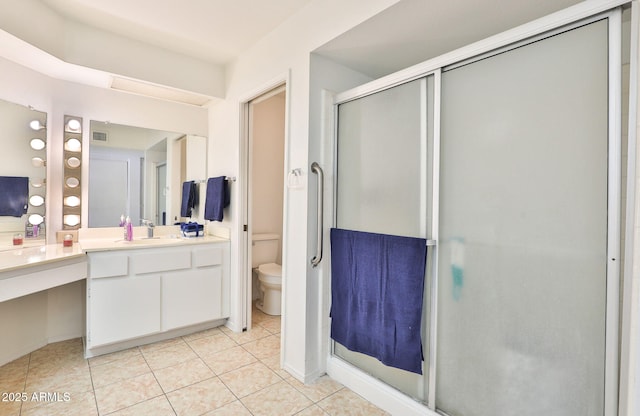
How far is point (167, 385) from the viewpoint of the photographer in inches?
80.0

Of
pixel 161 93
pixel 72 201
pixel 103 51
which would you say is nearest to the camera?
pixel 103 51

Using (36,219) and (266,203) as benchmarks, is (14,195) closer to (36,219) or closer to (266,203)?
(36,219)

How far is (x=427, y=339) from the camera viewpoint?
5.43 feet

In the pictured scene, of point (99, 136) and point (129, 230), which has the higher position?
point (99, 136)

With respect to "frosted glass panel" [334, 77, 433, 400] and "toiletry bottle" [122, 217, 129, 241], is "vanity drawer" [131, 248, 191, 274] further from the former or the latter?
"frosted glass panel" [334, 77, 433, 400]

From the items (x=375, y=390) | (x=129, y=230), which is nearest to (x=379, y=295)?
(x=375, y=390)

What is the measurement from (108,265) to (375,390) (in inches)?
81.1

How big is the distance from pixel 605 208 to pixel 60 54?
3228 millimetres

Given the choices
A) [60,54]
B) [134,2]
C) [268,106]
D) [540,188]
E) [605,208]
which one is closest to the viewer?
[605,208]

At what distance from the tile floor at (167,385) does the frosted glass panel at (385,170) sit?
0.39 metres

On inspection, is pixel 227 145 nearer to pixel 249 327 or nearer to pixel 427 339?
pixel 249 327

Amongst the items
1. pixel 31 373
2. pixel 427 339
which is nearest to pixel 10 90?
pixel 31 373

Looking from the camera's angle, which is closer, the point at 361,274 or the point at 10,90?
the point at 361,274

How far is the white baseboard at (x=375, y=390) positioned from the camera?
5.55 ft
